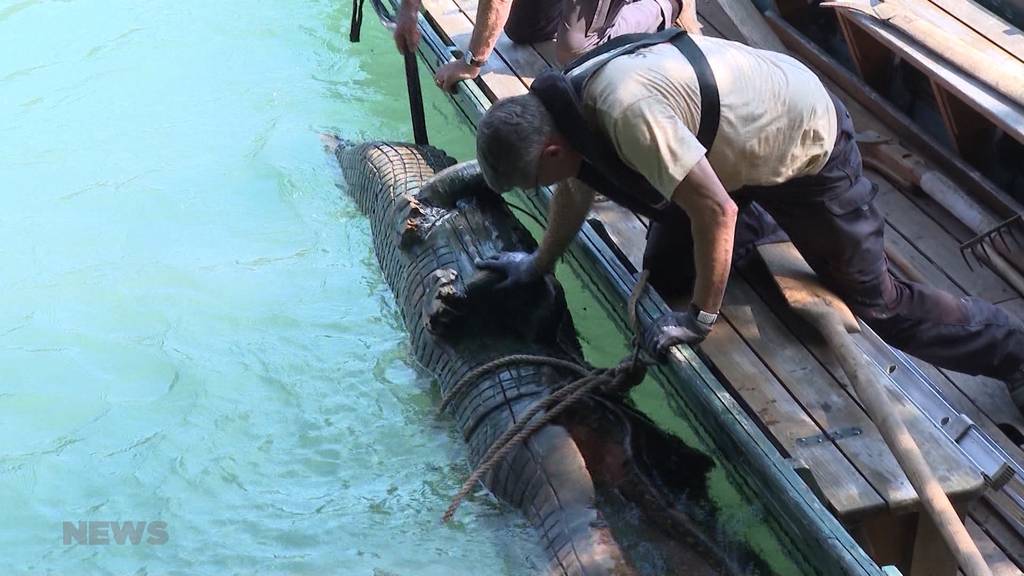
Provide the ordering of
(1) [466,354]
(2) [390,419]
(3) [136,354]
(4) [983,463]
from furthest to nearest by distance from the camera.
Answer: (3) [136,354] → (2) [390,419] → (1) [466,354] → (4) [983,463]

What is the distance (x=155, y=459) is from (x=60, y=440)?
481 mm

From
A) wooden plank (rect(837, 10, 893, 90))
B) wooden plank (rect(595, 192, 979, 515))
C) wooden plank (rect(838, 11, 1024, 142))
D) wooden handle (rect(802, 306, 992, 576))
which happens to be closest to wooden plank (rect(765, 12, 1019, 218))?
wooden plank (rect(837, 10, 893, 90))

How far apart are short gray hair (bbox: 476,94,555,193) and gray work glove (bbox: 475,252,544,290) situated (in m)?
0.75

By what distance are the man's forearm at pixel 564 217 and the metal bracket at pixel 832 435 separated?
1007 mm

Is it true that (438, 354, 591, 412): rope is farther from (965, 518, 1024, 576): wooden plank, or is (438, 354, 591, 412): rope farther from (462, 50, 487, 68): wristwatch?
(462, 50, 487, 68): wristwatch

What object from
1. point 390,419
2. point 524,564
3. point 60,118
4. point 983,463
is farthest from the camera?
point 60,118

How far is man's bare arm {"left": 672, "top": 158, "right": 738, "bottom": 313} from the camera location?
9.50 ft

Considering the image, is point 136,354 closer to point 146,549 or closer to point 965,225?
point 146,549

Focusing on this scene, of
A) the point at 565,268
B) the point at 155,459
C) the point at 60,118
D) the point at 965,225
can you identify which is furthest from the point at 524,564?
the point at 60,118

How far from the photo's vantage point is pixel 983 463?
10.2 ft

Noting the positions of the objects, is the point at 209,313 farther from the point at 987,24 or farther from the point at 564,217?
the point at 987,24

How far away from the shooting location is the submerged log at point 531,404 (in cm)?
309

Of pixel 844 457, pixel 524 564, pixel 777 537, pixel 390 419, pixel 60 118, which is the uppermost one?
pixel 844 457

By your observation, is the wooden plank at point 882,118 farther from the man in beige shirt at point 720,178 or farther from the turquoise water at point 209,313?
the turquoise water at point 209,313
